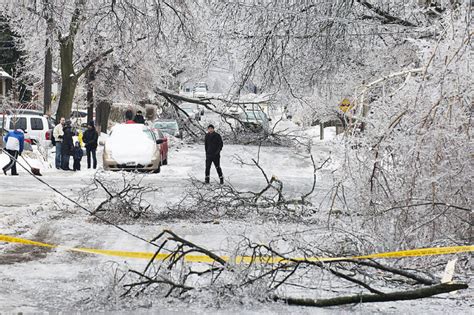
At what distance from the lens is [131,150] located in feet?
74.7

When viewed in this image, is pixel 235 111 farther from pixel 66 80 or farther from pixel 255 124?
pixel 66 80

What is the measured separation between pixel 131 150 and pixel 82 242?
39.0 ft

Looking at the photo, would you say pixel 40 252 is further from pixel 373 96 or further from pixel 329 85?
pixel 329 85

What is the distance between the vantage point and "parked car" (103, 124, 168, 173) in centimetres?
2244

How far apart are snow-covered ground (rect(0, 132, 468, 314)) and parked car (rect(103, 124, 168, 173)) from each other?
1.97ft

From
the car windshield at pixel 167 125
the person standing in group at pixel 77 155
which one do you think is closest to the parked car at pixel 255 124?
the person standing in group at pixel 77 155

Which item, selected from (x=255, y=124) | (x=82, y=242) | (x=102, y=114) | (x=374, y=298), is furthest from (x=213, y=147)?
(x=102, y=114)

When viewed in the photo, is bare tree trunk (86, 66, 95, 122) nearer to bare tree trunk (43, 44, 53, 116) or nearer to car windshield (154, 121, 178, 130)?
bare tree trunk (43, 44, 53, 116)

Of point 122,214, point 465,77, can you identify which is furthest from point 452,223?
point 122,214

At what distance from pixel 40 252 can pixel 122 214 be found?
10.3 ft

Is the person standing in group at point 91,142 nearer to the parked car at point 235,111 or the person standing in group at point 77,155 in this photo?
the person standing in group at point 77,155

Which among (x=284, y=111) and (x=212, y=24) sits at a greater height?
(x=212, y=24)

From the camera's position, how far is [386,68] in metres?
16.4

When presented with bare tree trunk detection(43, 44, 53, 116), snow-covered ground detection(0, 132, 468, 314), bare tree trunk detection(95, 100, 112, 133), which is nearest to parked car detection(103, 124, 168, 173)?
snow-covered ground detection(0, 132, 468, 314)
